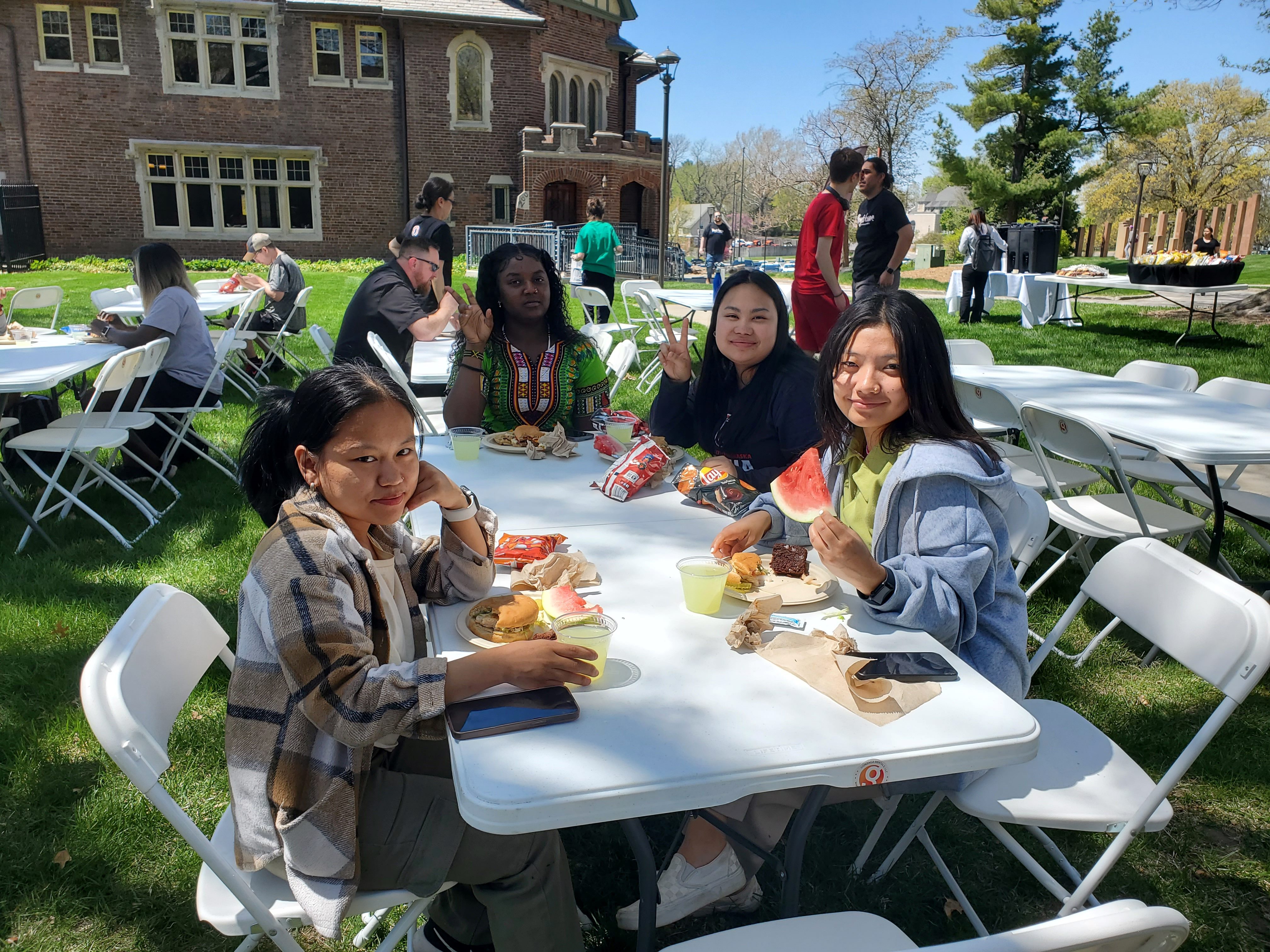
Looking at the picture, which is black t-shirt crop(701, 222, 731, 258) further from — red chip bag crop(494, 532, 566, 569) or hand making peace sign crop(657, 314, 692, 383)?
red chip bag crop(494, 532, 566, 569)

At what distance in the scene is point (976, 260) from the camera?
12.7 m

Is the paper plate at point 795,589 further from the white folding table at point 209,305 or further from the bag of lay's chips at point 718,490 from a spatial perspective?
the white folding table at point 209,305

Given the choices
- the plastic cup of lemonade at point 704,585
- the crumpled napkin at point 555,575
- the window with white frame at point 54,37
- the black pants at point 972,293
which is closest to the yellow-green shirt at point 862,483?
the plastic cup of lemonade at point 704,585

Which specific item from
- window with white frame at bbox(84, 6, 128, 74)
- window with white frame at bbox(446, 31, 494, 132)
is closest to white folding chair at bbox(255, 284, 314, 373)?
window with white frame at bbox(446, 31, 494, 132)

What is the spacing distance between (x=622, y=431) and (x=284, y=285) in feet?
23.3

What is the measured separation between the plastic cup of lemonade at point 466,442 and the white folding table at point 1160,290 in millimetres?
9843

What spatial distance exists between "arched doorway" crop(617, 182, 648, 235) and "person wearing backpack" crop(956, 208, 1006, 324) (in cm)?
1582

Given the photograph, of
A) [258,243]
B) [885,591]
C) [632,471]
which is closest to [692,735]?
[885,591]

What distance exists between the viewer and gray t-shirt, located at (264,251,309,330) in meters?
9.14

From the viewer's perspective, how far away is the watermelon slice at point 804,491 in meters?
2.23

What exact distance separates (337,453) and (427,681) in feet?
1.64

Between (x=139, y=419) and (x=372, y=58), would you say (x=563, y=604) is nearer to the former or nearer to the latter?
(x=139, y=419)

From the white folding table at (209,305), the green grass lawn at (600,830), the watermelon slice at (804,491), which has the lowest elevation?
the green grass lawn at (600,830)

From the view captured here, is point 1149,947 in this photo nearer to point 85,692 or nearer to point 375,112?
point 85,692
